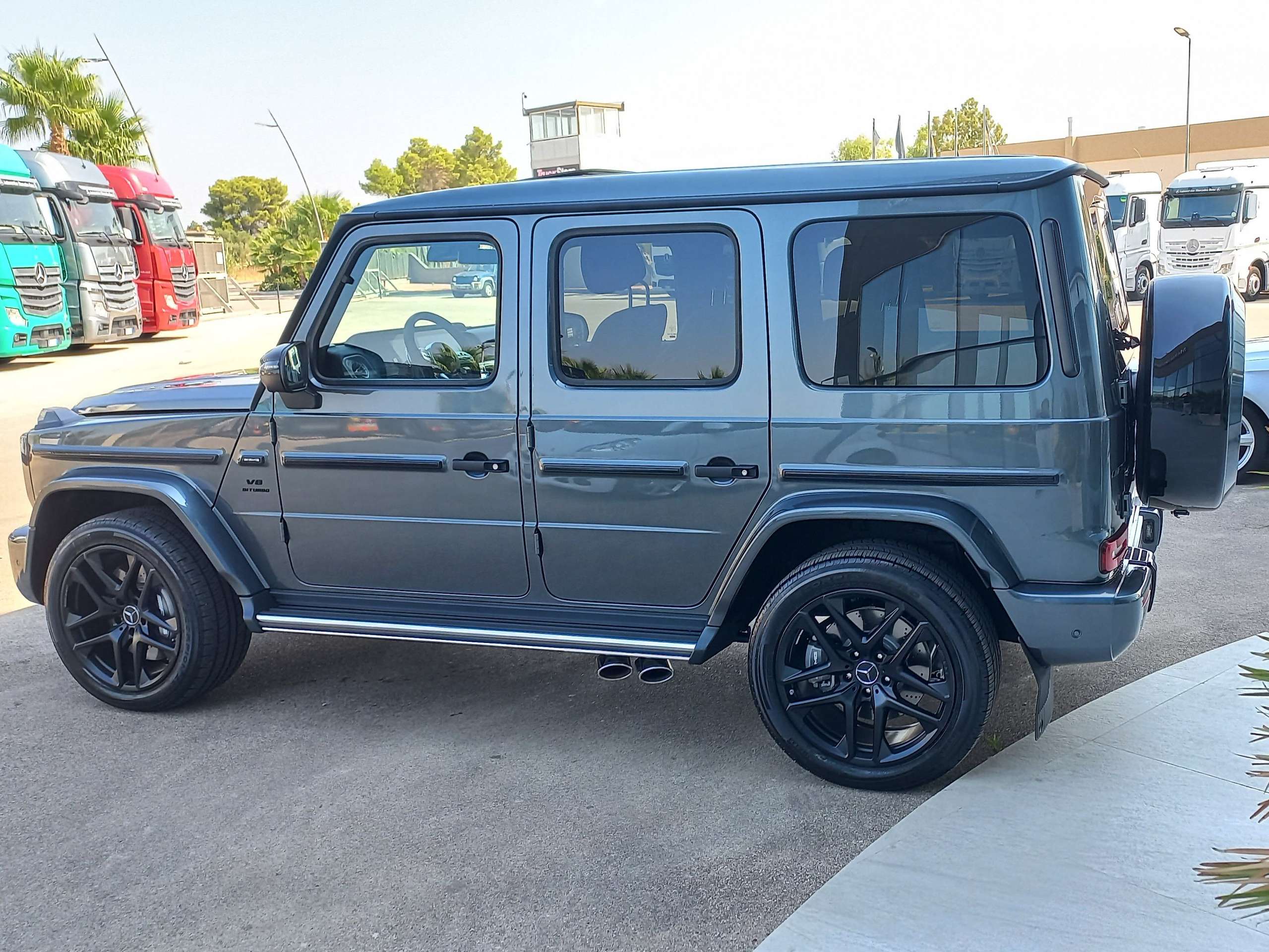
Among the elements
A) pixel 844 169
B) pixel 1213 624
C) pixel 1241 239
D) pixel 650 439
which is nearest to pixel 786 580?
pixel 650 439

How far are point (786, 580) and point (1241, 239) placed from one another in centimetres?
2358

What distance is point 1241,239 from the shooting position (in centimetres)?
2361

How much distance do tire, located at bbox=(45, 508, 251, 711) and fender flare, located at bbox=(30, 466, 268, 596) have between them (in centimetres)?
9

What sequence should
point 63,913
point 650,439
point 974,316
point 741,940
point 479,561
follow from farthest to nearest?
point 479,561 → point 650,439 → point 974,316 → point 63,913 → point 741,940

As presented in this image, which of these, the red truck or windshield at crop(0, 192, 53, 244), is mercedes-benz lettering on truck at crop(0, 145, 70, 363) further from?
the red truck

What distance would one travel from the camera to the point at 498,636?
4180 millimetres

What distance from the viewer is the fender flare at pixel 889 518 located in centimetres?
358

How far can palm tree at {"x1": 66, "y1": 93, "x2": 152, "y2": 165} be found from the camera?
35250 millimetres

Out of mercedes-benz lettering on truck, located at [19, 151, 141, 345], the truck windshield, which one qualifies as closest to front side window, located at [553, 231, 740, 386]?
the truck windshield

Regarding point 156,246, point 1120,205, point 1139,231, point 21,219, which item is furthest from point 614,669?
point 1139,231

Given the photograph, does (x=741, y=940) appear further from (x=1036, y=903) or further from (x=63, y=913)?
(x=63, y=913)

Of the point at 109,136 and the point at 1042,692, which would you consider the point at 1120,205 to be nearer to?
the point at 1042,692

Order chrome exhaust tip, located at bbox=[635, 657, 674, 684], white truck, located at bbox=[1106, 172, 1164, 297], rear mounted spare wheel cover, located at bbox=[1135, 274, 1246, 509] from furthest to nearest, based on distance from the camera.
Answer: white truck, located at bbox=[1106, 172, 1164, 297]
chrome exhaust tip, located at bbox=[635, 657, 674, 684]
rear mounted spare wheel cover, located at bbox=[1135, 274, 1246, 509]

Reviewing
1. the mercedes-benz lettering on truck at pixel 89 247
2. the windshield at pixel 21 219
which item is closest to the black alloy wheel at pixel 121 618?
the windshield at pixel 21 219
